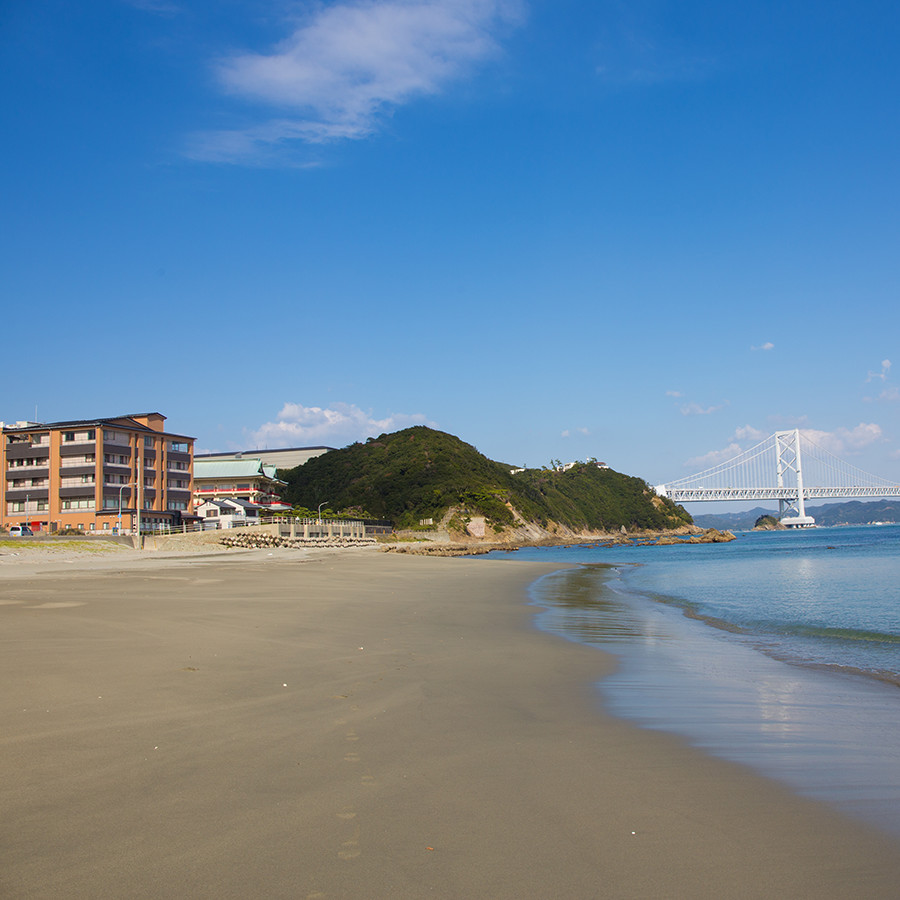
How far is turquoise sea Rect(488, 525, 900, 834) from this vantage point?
5191 millimetres

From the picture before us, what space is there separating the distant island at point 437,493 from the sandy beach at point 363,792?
8918 centimetres

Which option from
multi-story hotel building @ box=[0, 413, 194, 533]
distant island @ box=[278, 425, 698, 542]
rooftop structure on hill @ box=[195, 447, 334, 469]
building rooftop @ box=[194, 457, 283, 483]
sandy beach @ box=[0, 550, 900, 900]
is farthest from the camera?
rooftop structure on hill @ box=[195, 447, 334, 469]

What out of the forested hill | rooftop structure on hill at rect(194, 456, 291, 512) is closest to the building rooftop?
rooftop structure on hill at rect(194, 456, 291, 512)

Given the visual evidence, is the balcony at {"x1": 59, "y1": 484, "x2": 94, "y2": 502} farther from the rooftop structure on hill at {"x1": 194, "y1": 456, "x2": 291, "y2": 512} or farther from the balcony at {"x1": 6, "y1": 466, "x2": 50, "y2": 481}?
the rooftop structure on hill at {"x1": 194, "y1": 456, "x2": 291, "y2": 512}

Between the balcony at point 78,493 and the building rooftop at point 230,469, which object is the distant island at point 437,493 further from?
the balcony at point 78,493

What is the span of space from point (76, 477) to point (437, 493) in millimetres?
53927

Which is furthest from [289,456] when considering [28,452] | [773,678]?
[773,678]

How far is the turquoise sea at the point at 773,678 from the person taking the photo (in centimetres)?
519

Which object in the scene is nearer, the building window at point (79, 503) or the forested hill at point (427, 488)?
the building window at point (79, 503)

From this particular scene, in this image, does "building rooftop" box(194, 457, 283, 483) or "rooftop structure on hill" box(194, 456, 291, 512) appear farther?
"building rooftop" box(194, 457, 283, 483)

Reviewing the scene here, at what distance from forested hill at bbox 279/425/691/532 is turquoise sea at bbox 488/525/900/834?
8660cm

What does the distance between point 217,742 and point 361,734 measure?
1070mm

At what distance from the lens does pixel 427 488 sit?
11125 centimetres

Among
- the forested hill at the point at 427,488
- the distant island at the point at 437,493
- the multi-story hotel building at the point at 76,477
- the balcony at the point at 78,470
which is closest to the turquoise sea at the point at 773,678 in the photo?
the multi-story hotel building at the point at 76,477
